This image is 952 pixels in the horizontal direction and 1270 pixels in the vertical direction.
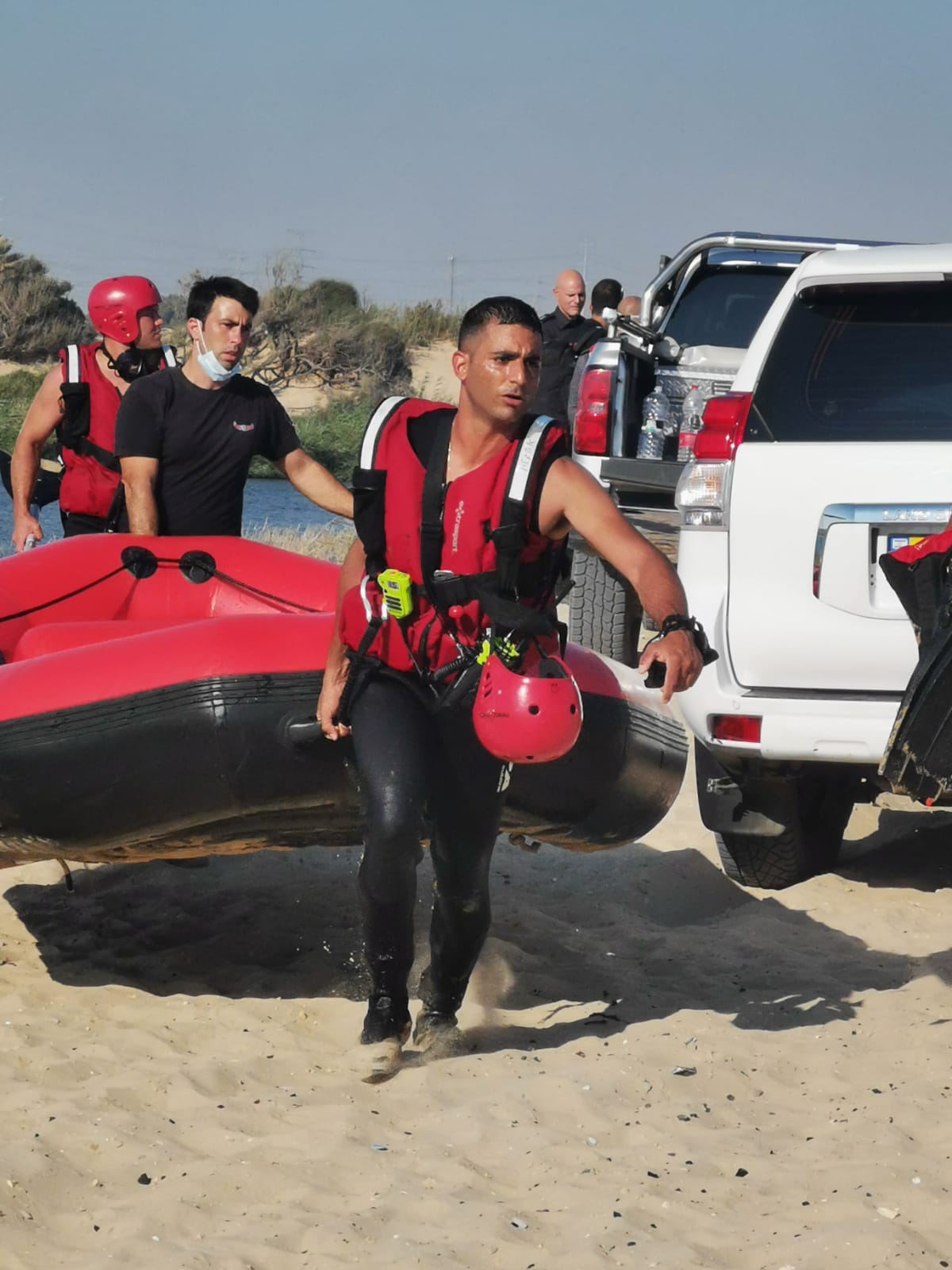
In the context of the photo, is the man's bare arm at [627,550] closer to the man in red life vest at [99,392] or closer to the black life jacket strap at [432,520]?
the black life jacket strap at [432,520]

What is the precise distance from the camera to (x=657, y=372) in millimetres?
9125

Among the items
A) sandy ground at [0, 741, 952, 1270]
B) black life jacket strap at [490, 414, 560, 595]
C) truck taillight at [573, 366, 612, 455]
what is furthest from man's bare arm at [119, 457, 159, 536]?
truck taillight at [573, 366, 612, 455]

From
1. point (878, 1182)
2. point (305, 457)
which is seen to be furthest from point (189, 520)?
point (878, 1182)

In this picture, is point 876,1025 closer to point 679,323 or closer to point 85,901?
point 85,901

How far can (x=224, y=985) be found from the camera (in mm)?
5473

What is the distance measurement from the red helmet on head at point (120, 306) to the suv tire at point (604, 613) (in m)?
2.59

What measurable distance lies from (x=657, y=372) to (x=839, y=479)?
4304 mm

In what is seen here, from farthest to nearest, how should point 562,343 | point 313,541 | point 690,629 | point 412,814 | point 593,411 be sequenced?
point 313,541
point 562,343
point 593,411
point 412,814
point 690,629

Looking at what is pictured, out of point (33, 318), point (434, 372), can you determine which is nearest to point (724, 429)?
point (33, 318)

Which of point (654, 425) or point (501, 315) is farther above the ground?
point (501, 315)

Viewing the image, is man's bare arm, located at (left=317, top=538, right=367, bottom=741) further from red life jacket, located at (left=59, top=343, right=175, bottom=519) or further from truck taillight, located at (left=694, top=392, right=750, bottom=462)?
red life jacket, located at (left=59, top=343, right=175, bottom=519)

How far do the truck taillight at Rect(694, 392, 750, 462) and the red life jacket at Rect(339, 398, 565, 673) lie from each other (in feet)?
3.08

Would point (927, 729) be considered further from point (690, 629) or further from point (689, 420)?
point (689, 420)

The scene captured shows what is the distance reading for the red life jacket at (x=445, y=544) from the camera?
4.15m
